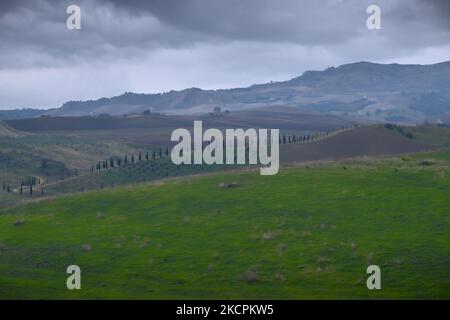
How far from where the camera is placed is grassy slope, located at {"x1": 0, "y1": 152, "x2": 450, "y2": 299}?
4966 cm

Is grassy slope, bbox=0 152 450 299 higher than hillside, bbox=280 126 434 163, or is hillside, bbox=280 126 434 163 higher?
hillside, bbox=280 126 434 163

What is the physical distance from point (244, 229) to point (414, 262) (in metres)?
15.8

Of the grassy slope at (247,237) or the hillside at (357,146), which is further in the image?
the hillside at (357,146)

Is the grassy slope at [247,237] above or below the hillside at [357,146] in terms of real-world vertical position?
below

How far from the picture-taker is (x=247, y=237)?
61.4m

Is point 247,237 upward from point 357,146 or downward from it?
downward

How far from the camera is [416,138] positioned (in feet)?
608

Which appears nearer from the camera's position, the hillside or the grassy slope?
the grassy slope

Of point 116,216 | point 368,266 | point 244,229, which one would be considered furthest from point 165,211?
point 368,266

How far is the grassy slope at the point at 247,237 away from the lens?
49656mm

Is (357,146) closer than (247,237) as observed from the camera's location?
No
